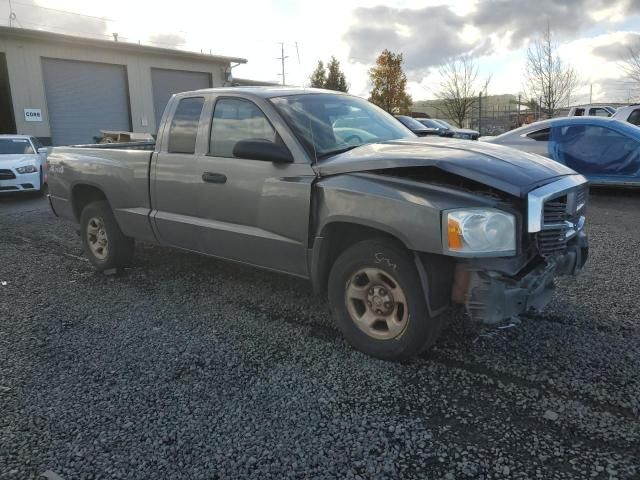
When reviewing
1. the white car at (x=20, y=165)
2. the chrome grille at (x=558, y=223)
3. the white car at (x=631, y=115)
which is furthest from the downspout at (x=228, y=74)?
the chrome grille at (x=558, y=223)

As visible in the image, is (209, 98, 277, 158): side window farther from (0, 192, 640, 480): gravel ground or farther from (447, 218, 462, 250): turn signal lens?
(447, 218, 462, 250): turn signal lens

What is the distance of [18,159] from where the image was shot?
41.9 ft

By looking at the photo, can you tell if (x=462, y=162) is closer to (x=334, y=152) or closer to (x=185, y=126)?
(x=334, y=152)

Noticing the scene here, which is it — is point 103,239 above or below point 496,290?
below

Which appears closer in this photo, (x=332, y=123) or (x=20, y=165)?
(x=332, y=123)

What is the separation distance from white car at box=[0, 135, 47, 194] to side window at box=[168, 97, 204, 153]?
8.42 m

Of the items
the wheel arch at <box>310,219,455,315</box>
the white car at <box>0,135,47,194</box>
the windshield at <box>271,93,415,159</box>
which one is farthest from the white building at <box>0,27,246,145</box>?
the wheel arch at <box>310,219,455,315</box>

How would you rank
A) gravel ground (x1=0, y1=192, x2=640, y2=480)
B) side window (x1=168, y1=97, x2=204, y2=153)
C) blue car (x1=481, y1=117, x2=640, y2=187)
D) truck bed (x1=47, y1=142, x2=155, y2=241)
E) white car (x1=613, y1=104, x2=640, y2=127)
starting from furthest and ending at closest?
white car (x1=613, y1=104, x2=640, y2=127) < blue car (x1=481, y1=117, x2=640, y2=187) < truck bed (x1=47, y1=142, x2=155, y2=241) < side window (x1=168, y1=97, x2=204, y2=153) < gravel ground (x1=0, y1=192, x2=640, y2=480)

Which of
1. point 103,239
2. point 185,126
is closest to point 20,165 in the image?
point 103,239

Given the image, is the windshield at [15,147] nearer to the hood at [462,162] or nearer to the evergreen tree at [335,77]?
the hood at [462,162]

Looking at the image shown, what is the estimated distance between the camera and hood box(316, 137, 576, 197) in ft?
10.4

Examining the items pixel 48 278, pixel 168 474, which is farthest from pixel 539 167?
pixel 48 278

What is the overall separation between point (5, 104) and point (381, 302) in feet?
72.5

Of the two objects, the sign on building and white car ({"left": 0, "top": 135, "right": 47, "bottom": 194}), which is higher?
the sign on building
